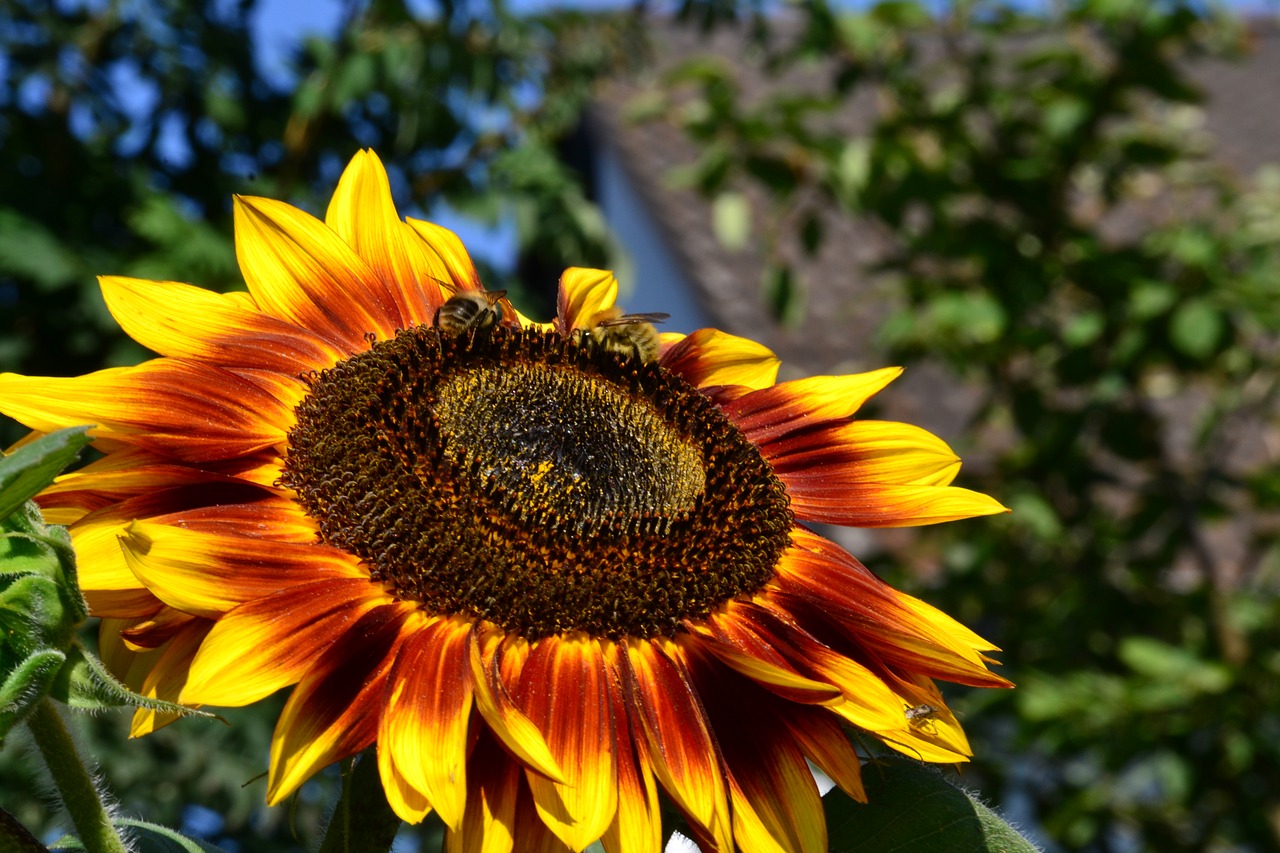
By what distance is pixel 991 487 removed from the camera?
4.25m

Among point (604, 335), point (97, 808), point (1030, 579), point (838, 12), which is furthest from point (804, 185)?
point (97, 808)

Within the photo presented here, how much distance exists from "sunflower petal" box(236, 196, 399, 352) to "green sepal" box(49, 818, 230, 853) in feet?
1.61

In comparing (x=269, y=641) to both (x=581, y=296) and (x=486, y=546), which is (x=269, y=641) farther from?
(x=581, y=296)

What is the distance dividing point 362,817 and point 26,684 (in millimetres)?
267

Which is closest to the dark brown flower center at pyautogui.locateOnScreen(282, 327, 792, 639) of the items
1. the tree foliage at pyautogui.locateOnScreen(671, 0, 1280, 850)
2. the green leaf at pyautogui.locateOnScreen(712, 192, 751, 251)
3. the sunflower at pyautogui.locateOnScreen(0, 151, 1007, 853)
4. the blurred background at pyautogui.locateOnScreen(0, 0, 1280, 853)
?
the sunflower at pyautogui.locateOnScreen(0, 151, 1007, 853)

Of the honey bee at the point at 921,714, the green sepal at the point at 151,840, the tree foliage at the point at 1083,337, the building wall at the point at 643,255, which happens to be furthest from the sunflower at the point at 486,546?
the building wall at the point at 643,255

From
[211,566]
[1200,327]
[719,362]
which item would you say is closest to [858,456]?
[719,362]

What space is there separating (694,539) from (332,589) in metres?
0.37

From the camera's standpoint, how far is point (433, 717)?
93 centimetres

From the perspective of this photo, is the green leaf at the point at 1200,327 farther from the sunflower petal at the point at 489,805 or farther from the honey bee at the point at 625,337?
the sunflower petal at the point at 489,805

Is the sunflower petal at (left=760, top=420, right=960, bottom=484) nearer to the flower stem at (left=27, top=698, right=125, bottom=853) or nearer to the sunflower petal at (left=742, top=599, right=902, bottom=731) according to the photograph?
the sunflower petal at (left=742, top=599, right=902, bottom=731)

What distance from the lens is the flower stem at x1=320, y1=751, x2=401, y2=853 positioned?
95cm

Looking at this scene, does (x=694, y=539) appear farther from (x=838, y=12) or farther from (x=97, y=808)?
(x=838, y=12)

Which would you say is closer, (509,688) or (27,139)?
(509,688)
